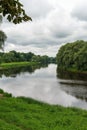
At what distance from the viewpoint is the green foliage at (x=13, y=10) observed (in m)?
13.4

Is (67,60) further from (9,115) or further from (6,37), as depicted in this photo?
(9,115)

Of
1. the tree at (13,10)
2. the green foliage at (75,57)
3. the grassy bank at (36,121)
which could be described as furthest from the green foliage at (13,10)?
the green foliage at (75,57)

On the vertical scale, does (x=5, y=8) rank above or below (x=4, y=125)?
above

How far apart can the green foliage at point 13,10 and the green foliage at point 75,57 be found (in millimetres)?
74888

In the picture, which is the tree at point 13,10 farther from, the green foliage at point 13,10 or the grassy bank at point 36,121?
the grassy bank at point 36,121

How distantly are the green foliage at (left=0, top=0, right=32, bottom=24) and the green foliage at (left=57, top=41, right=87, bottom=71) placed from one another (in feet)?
246

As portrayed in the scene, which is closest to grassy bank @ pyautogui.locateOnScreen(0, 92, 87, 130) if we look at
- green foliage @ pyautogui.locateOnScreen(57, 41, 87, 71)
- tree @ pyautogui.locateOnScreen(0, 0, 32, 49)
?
tree @ pyautogui.locateOnScreen(0, 0, 32, 49)

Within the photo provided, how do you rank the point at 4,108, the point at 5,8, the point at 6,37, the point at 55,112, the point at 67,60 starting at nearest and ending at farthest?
the point at 5,8
the point at 4,108
the point at 55,112
the point at 6,37
the point at 67,60

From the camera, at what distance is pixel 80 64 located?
91.2 meters

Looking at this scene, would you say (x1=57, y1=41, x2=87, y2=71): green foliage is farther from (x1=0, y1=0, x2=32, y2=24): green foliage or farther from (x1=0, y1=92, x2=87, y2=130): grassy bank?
(x1=0, y1=0, x2=32, y2=24): green foliage

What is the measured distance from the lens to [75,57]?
94188 mm

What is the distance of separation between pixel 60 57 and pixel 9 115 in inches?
4151

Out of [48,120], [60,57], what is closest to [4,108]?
[48,120]

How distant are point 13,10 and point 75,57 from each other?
81.9 metres
